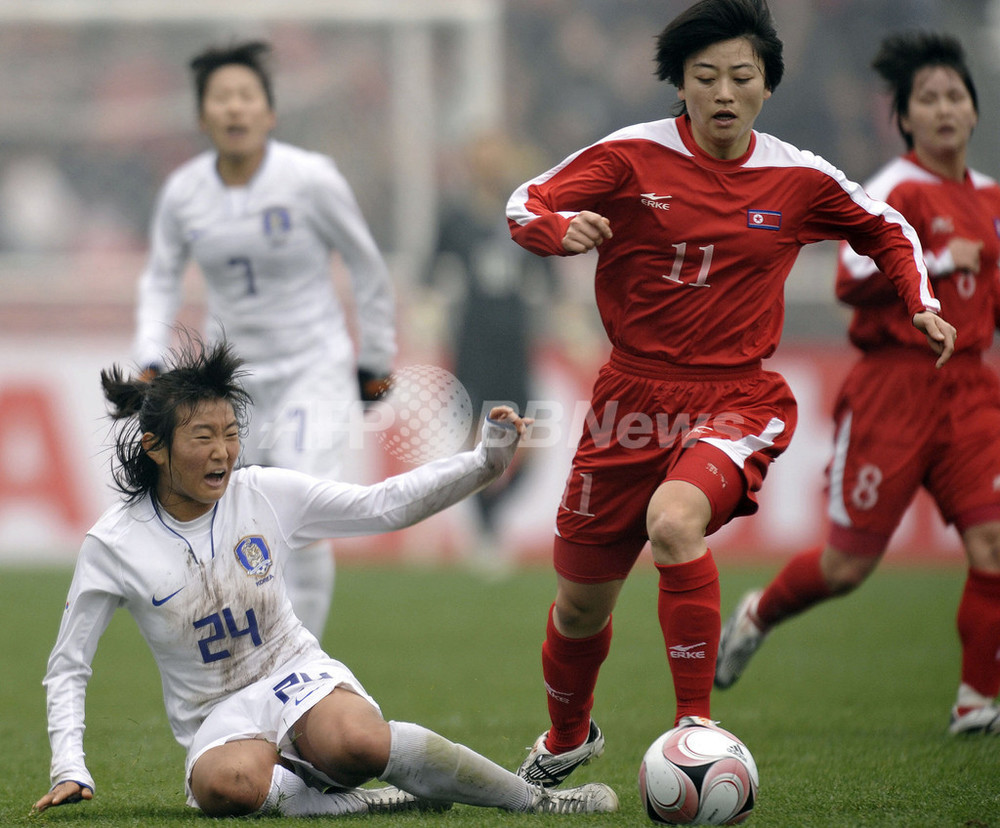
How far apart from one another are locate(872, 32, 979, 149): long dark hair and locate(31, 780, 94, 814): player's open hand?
12.4ft

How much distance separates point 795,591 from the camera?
226 inches

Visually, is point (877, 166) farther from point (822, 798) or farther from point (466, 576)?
point (822, 798)

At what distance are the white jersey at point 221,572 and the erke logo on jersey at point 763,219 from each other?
94 cm

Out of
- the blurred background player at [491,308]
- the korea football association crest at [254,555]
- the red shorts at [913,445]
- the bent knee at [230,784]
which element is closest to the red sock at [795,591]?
the red shorts at [913,445]

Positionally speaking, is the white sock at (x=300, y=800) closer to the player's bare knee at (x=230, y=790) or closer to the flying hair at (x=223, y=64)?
the player's bare knee at (x=230, y=790)

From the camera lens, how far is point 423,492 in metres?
3.91

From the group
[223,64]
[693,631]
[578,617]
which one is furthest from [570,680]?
[223,64]

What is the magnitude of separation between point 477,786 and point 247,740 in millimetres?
582

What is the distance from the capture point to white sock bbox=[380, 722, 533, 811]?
142 inches

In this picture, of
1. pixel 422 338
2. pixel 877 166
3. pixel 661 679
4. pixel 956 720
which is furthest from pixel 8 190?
pixel 956 720

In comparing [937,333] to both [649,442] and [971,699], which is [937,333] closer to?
[649,442]

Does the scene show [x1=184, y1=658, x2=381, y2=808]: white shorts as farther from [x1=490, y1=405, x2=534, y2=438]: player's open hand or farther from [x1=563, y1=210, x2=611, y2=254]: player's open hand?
[x1=563, y1=210, x2=611, y2=254]: player's open hand

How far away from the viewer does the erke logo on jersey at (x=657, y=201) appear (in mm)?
4148

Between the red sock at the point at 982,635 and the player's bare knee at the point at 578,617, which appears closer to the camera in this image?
the player's bare knee at the point at 578,617
